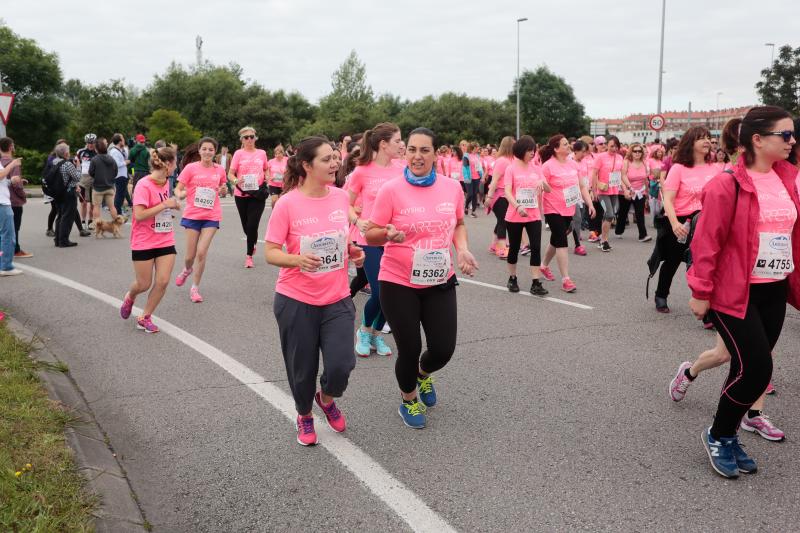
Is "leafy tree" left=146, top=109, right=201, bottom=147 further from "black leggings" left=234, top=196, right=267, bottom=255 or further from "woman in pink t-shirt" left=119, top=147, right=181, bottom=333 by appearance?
"woman in pink t-shirt" left=119, top=147, right=181, bottom=333

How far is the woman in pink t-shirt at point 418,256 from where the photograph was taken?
417cm

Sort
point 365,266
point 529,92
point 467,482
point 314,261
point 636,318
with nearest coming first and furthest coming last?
point 467,482
point 314,261
point 365,266
point 636,318
point 529,92

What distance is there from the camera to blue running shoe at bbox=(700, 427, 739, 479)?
3590mm

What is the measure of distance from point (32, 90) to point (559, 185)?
168 ft

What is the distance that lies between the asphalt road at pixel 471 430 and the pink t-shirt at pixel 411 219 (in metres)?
1.06

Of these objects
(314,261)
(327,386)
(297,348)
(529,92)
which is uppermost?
(529,92)

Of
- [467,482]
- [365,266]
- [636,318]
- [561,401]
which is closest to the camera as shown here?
[467,482]

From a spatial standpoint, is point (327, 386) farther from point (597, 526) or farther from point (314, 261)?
point (597, 526)

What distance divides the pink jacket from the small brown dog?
1270cm

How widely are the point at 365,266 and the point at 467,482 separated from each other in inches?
99.0

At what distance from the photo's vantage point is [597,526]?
3.14 meters

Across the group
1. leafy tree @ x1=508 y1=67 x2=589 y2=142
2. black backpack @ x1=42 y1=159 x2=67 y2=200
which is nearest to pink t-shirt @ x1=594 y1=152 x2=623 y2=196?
black backpack @ x1=42 y1=159 x2=67 y2=200

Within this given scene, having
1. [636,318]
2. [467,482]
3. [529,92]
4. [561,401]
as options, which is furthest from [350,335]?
[529,92]

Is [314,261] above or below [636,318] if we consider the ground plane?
above
